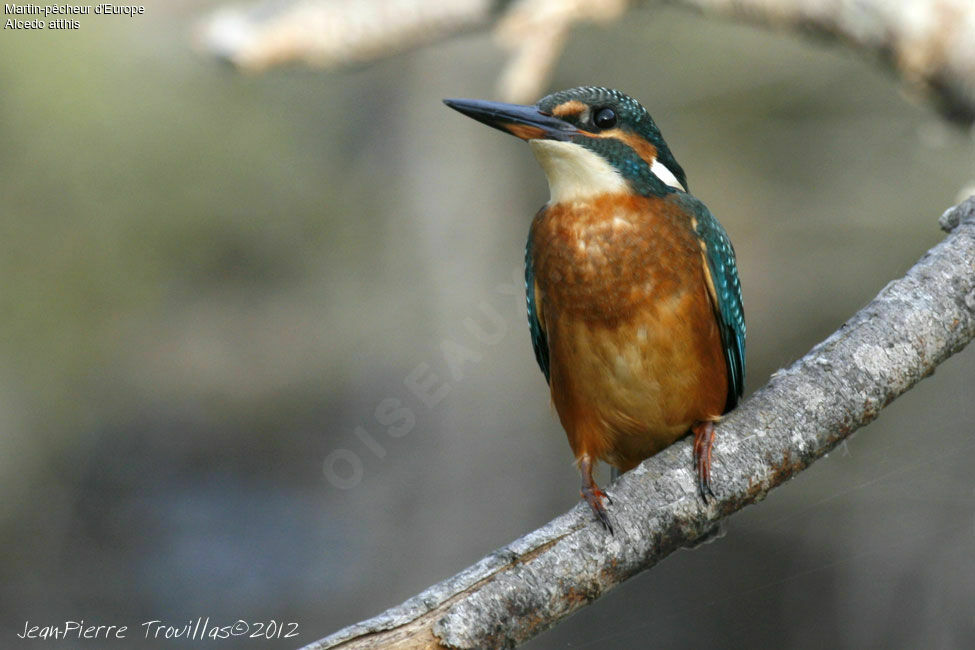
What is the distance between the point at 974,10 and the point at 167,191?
4440 mm

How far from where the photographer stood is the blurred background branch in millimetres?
2699

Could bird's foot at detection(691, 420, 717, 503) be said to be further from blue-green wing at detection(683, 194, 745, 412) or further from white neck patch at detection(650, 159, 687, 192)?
white neck patch at detection(650, 159, 687, 192)

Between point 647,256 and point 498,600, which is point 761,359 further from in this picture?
point 498,600

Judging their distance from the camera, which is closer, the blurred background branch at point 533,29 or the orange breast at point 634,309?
the orange breast at point 634,309

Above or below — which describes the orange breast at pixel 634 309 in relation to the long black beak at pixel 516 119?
below

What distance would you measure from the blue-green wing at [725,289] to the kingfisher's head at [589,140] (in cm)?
13

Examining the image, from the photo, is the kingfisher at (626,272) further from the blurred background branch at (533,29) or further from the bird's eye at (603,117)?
the blurred background branch at (533,29)

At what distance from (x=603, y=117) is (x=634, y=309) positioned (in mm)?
486

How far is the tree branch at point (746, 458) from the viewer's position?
1.81 m

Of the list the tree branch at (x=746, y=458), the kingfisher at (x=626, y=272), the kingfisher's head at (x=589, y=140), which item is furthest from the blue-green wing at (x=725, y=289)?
the tree branch at (x=746, y=458)

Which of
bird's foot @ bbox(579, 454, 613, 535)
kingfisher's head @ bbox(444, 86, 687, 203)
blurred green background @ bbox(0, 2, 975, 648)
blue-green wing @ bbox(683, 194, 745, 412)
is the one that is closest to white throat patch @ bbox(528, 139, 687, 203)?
A: kingfisher's head @ bbox(444, 86, 687, 203)

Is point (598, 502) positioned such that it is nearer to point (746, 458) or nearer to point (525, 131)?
point (746, 458)

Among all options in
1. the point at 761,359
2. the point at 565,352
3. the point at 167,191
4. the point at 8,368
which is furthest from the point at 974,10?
the point at 8,368

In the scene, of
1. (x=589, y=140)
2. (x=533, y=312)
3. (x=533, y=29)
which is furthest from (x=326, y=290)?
(x=589, y=140)
